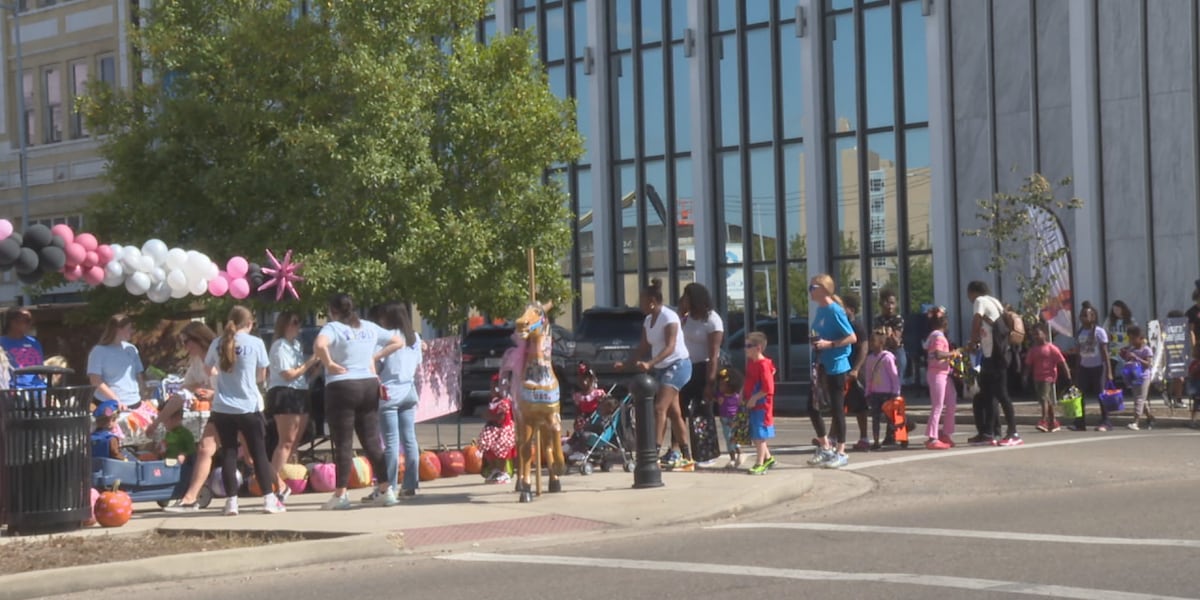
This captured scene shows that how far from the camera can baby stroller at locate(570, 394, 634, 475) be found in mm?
16109

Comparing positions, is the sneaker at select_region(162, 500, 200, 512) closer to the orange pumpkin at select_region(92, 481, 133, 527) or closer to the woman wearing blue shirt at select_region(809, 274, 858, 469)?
the orange pumpkin at select_region(92, 481, 133, 527)

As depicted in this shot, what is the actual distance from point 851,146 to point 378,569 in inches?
1144

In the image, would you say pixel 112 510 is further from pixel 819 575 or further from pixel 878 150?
pixel 878 150

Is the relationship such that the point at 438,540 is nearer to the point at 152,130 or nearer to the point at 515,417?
the point at 515,417

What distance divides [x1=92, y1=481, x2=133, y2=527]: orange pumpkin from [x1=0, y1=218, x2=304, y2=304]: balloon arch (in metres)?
1.90

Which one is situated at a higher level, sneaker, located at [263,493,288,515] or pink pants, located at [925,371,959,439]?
pink pants, located at [925,371,959,439]

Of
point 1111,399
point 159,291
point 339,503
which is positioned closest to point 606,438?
point 339,503

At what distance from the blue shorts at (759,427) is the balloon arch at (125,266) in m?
4.52

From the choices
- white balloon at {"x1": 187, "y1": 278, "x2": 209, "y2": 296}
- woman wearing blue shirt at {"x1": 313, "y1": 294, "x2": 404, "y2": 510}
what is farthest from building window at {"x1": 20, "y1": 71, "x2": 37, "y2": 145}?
woman wearing blue shirt at {"x1": 313, "y1": 294, "x2": 404, "y2": 510}

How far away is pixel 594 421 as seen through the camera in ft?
53.1

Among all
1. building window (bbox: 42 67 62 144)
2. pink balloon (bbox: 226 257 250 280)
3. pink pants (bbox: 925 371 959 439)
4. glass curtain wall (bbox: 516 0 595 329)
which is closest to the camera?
pink balloon (bbox: 226 257 250 280)

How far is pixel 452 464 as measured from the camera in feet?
55.5

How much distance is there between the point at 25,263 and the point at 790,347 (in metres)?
28.2

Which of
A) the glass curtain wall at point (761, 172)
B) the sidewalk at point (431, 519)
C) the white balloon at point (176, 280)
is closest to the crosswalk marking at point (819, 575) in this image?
the sidewalk at point (431, 519)
